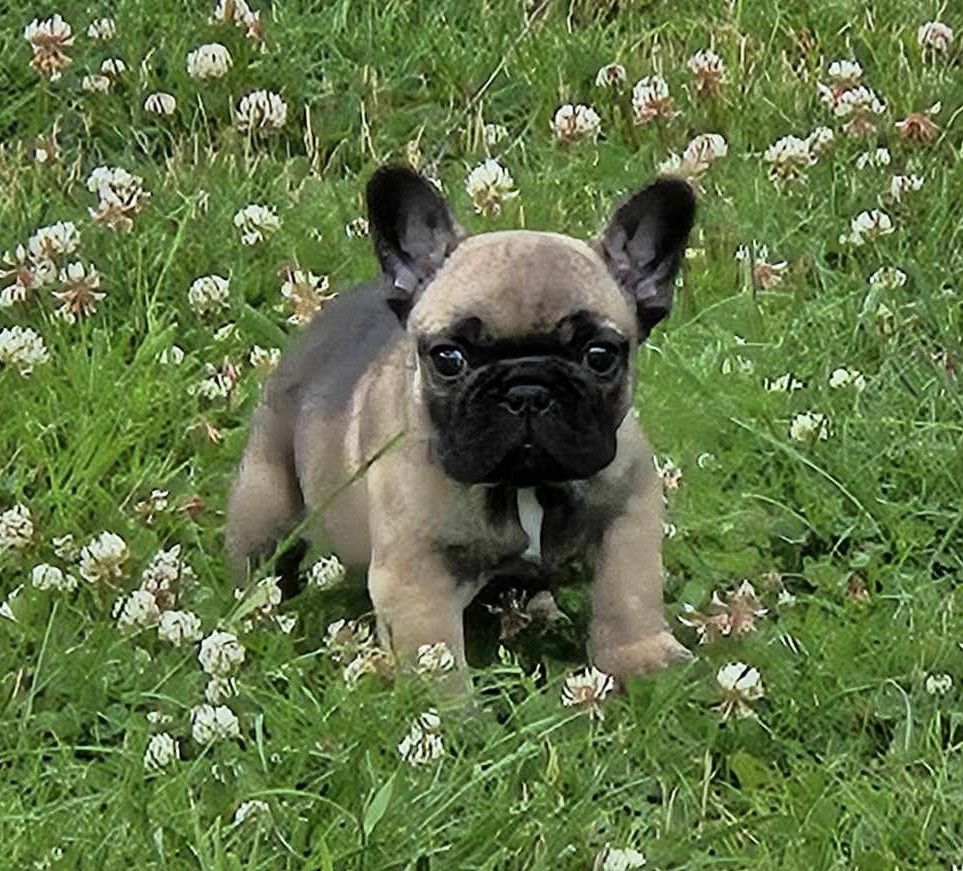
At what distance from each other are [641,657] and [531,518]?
1.03 ft

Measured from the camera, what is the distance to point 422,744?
4.39 meters

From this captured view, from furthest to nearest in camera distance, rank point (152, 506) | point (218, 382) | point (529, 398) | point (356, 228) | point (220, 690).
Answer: point (356, 228) → point (218, 382) → point (152, 506) → point (220, 690) → point (529, 398)

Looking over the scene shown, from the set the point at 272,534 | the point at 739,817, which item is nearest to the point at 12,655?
the point at 272,534

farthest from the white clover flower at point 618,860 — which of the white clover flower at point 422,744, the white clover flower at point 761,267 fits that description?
the white clover flower at point 761,267

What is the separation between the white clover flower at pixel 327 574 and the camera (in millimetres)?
5027

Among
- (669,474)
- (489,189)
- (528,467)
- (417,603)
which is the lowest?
(669,474)

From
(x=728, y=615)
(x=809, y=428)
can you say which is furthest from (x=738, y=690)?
(x=809, y=428)

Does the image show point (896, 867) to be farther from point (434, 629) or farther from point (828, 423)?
point (828, 423)

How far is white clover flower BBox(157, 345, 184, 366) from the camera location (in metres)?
5.93

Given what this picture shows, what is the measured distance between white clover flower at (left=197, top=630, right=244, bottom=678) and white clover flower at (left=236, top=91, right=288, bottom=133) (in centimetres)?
255

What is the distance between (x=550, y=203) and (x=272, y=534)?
1.71 meters

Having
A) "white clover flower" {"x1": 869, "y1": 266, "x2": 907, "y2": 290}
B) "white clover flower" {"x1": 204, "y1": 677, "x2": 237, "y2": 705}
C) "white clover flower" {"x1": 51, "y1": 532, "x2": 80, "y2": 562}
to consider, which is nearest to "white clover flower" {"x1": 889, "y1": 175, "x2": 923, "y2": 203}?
"white clover flower" {"x1": 869, "y1": 266, "x2": 907, "y2": 290}

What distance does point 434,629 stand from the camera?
4699 mm

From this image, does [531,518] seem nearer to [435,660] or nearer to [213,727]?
[435,660]
